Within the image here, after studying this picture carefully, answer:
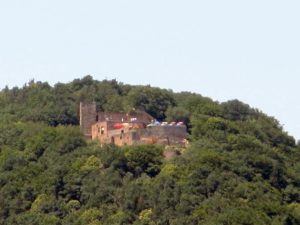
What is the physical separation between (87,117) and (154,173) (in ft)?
32.3

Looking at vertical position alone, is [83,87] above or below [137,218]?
above

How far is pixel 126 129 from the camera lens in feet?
A: 367

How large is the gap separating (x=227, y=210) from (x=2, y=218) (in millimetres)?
13302

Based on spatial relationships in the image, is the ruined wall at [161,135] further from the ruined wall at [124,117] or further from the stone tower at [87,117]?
the stone tower at [87,117]

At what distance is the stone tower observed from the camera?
115m

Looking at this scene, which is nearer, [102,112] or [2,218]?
[2,218]

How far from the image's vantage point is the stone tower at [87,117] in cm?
11488

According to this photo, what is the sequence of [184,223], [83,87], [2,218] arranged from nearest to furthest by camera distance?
[184,223], [2,218], [83,87]

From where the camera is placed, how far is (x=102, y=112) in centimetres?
11688

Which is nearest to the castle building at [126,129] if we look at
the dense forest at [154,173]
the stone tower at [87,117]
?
the stone tower at [87,117]

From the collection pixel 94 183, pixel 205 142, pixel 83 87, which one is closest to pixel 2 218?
pixel 94 183

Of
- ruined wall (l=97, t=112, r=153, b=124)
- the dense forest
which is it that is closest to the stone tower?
ruined wall (l=97, t=112, r=153, b=124)

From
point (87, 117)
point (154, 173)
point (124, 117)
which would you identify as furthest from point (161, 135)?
point (87, 117)

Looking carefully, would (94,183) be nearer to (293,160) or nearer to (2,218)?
(2,218)
